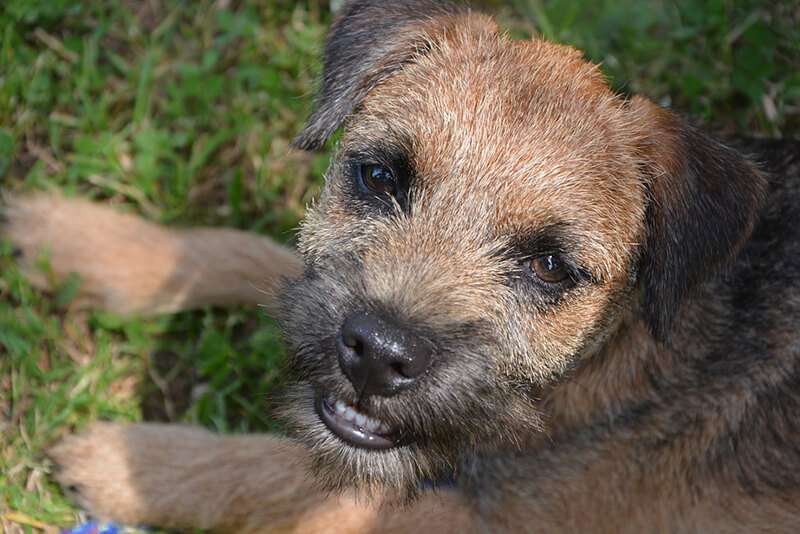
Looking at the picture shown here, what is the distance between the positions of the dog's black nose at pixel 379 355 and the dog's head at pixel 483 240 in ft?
0.03

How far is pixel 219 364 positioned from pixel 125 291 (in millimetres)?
552

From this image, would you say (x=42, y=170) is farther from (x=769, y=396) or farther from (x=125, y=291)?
(x=769, y=396)

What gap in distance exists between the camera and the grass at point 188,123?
399cm

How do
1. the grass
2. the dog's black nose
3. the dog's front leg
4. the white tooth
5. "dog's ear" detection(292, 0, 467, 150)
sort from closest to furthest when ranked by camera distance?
the dog's black nose, the white tooth, "dog's ear" detection(292, 0, 467, 150), the dog's front leg, the grass

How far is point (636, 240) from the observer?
2920mm

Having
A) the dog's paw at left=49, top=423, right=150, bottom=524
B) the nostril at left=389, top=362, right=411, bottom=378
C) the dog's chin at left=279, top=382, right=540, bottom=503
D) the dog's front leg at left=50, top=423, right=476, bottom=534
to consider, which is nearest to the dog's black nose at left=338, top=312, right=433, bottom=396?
the nostril at left=389, top=362, right=411, bottom=378

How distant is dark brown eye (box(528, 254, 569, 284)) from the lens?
2809mm

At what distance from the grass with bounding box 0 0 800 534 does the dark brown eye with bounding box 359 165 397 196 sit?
1177mm

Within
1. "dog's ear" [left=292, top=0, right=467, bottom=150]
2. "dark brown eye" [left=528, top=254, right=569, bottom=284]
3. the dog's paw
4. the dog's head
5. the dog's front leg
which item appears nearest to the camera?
the dog's head

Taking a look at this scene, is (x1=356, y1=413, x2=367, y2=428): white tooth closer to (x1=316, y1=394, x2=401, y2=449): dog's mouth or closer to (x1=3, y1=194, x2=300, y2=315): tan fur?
(x1=316, y1=394, x2=401, y2=449): dog's mouth

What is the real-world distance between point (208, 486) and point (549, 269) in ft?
5.46

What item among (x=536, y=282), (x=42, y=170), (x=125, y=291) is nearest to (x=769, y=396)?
(x=536, y=282)

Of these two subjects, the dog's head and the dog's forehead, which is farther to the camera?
the dog's forehead

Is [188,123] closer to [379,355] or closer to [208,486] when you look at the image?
[208,486]
